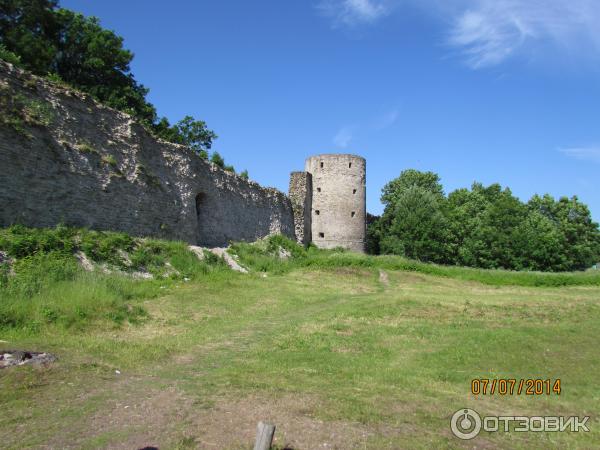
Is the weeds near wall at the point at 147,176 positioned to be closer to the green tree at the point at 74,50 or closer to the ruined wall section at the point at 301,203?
the green tree at the point at 74,50

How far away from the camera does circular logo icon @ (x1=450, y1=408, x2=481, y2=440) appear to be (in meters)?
5.23

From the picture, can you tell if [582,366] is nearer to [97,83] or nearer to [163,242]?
[163,242]

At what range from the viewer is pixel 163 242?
659 inches

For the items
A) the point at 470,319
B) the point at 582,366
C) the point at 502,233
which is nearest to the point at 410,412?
the point at 582,366

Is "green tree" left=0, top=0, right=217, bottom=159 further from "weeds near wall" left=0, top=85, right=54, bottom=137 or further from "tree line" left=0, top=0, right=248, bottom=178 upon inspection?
"weeds near wall" left=0, top=85, right=54, bottom=137

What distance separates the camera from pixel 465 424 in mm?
5465

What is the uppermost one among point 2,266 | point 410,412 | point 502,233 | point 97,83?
Result: point 97,83

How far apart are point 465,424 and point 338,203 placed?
33312 millimetres

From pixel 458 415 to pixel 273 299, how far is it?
361 inches

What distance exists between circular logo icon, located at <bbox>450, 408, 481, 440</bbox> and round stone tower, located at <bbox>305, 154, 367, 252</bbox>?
32619 mm

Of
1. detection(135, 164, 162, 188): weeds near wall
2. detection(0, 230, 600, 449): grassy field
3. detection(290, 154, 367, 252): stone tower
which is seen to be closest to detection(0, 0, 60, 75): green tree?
detection(135, 164, 162, 188): weeds near wall

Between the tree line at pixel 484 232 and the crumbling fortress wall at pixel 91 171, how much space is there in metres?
20.1
